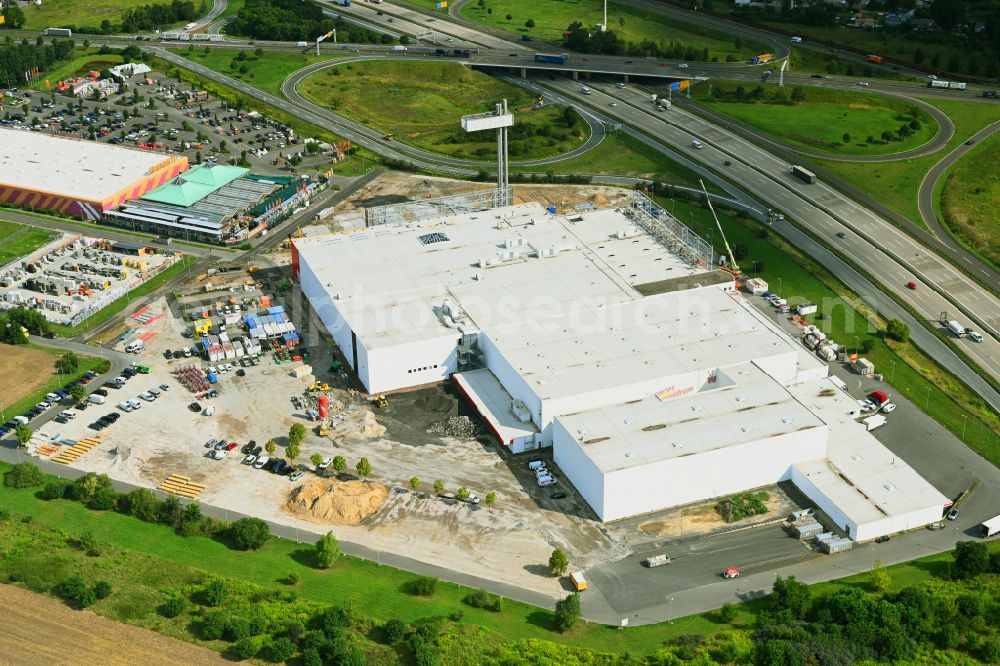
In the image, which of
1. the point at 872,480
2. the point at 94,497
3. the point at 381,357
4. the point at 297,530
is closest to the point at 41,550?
the point at 94,497

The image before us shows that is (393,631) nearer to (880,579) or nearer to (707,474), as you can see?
(707,474)

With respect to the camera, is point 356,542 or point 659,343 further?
point 659,343

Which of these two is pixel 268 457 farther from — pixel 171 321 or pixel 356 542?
pixel 171 321

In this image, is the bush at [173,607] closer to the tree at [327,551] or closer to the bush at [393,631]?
the tree at [327,551]

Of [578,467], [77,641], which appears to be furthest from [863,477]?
[77,641]

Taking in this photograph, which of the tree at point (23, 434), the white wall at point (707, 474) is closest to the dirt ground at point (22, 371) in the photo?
the tree at point (23, 434)

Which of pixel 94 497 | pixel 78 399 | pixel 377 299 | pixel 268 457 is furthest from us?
pixel 377 299

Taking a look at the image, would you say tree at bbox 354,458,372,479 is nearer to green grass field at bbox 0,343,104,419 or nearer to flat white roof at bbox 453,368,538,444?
flat white roof at bbox 453,368,538,444
